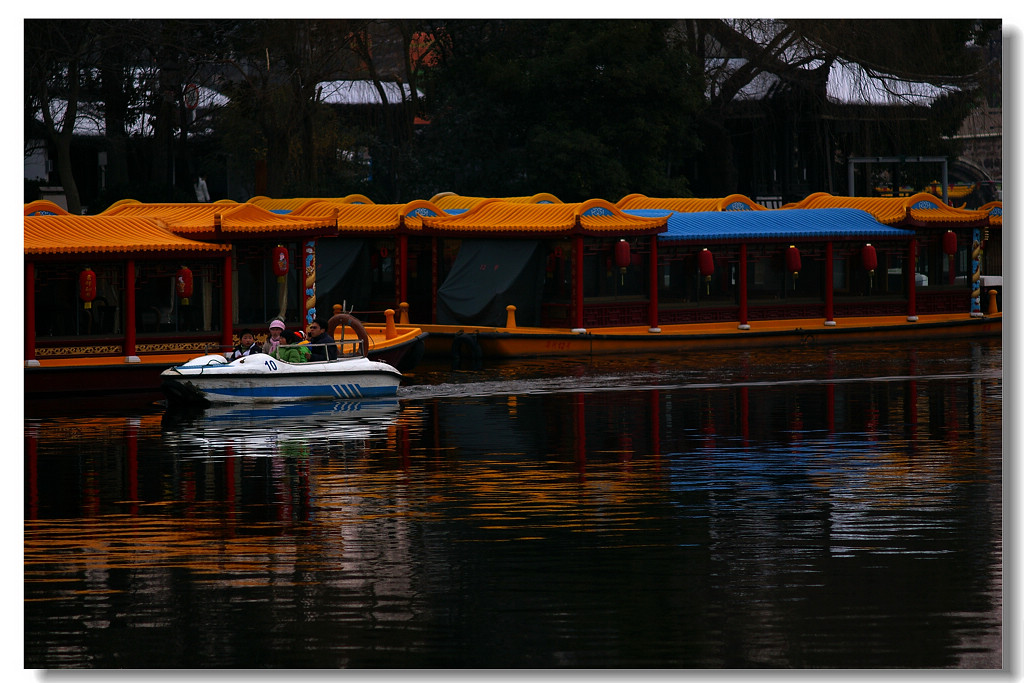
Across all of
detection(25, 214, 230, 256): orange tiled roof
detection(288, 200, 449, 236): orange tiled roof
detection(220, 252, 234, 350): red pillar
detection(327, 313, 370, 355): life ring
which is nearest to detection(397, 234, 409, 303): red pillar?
detection(288, 200, 449, 236): orange tiled roof

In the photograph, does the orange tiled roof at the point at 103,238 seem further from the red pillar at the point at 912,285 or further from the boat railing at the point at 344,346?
the red pillar at the point at 912,285

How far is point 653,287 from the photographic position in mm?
31250

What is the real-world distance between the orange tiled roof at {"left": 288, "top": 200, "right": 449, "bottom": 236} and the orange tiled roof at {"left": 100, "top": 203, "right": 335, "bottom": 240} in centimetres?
A: 486

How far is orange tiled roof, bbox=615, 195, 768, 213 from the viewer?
114ft

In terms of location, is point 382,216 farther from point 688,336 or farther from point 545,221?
point 688,336

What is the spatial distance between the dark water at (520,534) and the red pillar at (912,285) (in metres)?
11.5

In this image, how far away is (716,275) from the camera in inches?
1288

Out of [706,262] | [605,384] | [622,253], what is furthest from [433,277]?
[605,384]

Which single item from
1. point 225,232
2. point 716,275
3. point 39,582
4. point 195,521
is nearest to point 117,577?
point 39,582

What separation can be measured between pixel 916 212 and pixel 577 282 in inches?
353

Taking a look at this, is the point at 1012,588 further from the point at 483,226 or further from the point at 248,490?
the point at 483,226

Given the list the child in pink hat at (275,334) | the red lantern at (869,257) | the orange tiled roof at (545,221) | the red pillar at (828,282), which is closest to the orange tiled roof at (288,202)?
the orange tiled roof at (545,221)

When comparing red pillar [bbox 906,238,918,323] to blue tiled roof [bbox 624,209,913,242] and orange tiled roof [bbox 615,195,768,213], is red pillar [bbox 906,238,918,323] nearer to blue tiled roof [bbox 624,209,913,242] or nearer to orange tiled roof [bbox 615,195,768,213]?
blue tiled roof [bbox 624,209,913,242]

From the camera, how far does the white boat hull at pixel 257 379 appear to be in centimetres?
2106
